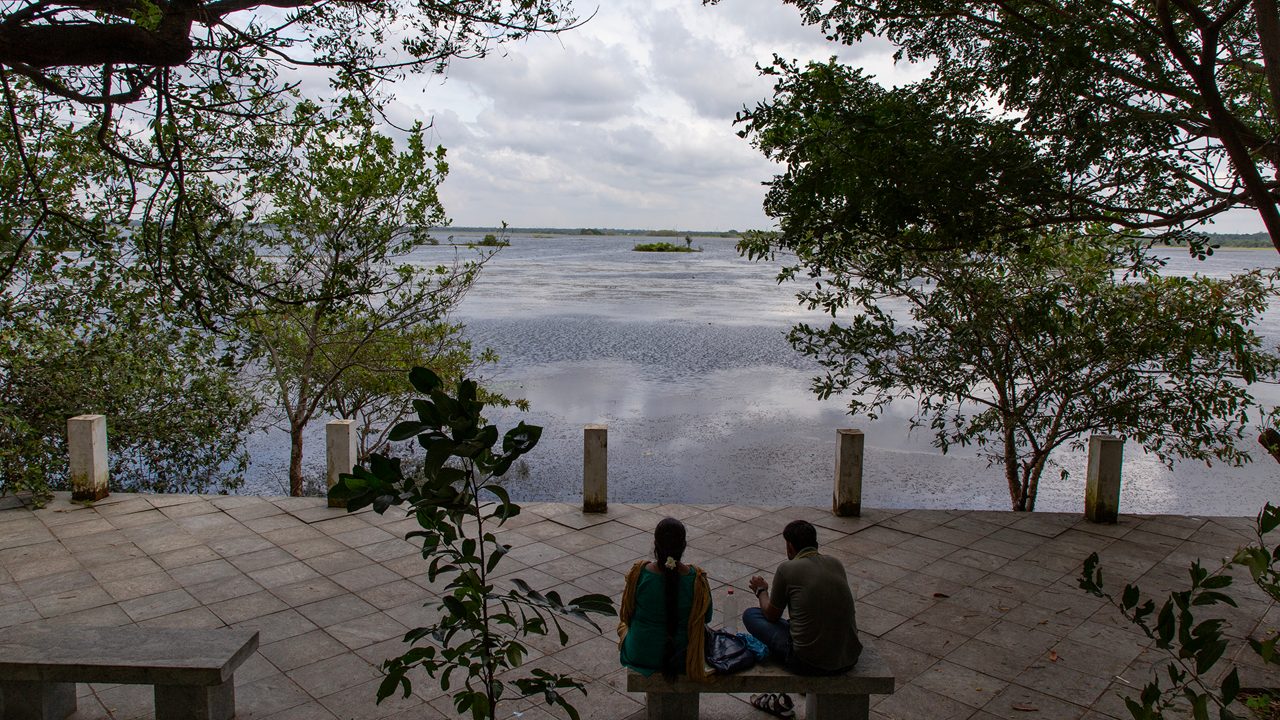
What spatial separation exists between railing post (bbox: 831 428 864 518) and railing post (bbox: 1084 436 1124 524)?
202cm

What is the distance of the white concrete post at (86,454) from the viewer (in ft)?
23.5

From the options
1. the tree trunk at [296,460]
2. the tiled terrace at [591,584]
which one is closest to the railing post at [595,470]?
the tiled terrace at [591,584]

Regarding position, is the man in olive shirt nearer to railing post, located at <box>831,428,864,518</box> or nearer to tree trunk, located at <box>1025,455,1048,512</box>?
railing post, located at <box>831,428,864,518</box>

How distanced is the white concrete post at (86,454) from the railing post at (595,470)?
14.2 ft

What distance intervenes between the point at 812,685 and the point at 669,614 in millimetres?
731

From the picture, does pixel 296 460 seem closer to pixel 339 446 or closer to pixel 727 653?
pixel 339 446

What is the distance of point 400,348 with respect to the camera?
10.7 meters

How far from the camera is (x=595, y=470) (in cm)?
731

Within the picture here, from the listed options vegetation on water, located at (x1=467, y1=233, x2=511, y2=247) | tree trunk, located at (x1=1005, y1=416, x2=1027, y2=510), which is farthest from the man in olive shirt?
vegetation on water, located at (x1=467, y1=233, x2=511, y2=247)

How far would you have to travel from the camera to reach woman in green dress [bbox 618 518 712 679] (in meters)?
3.55

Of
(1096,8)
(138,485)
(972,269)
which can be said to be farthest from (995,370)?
(138,485)

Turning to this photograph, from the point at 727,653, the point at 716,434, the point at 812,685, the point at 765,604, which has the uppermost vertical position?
the point at 765,604

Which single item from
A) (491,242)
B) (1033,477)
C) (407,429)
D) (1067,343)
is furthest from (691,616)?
(491,242)

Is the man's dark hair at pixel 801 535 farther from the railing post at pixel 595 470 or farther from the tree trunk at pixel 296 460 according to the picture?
Answer: the tree trunk at pixel 296 460
